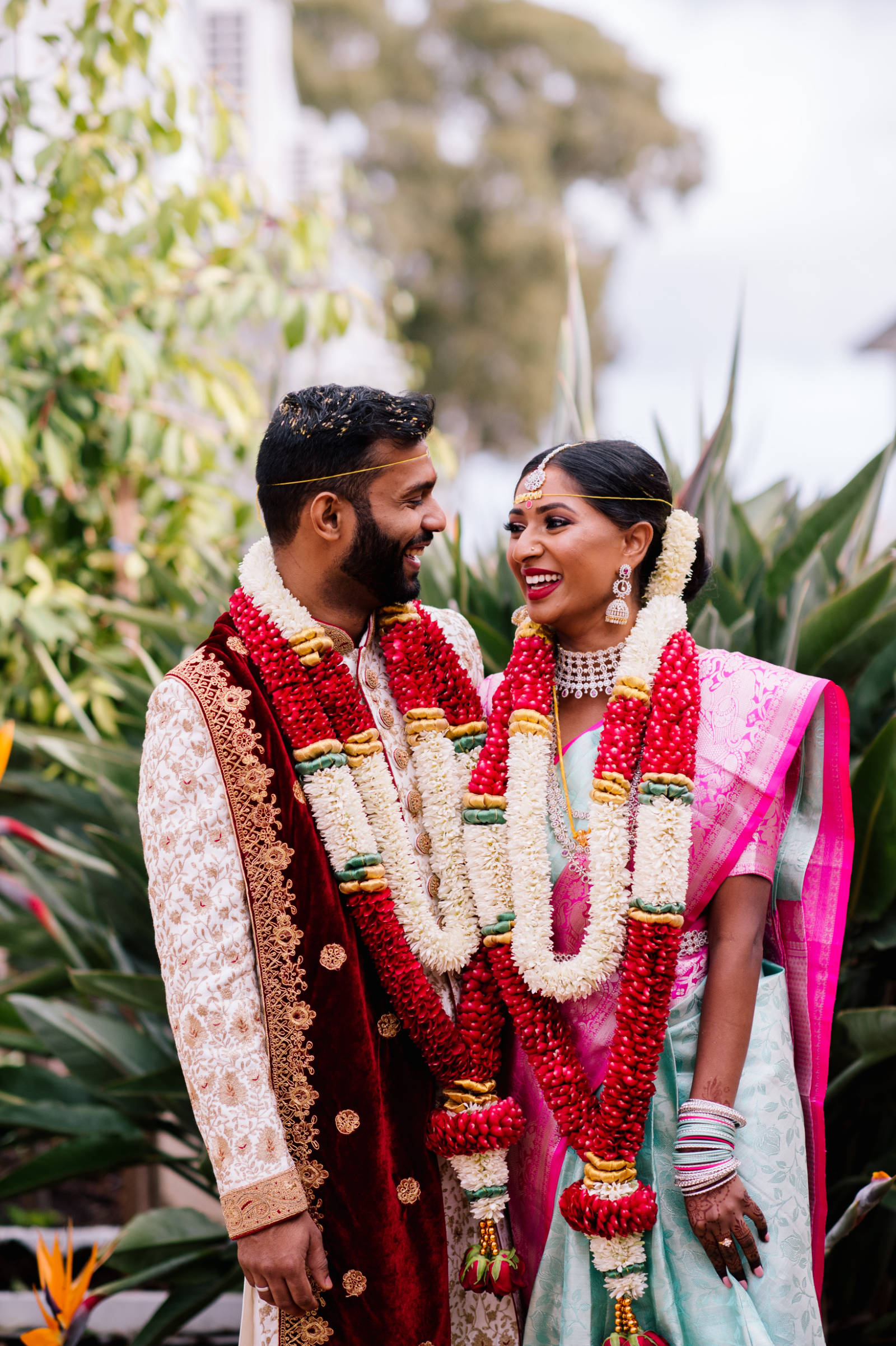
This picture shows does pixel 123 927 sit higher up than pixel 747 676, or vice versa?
pixel 747 676

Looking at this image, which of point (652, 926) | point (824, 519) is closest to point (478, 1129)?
point (652, 926)

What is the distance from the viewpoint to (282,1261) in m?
1.76

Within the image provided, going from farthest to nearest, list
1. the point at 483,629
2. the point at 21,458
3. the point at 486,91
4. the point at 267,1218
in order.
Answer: the point at 486,91
the point at 21,458
the point at 483,629
the point at 267,1218

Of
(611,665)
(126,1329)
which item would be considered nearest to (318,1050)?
(611,665)

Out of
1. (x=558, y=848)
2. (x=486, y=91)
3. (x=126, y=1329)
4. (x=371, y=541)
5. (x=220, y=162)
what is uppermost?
(x=486, y=91)

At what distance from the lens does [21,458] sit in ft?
12.0

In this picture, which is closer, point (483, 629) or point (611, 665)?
point (611, 665)

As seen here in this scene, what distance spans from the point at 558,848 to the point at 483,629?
83 centimetres

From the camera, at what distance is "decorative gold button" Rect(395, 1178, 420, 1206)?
75.4 inches

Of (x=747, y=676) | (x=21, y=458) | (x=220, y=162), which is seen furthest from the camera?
(x=220, y=162)

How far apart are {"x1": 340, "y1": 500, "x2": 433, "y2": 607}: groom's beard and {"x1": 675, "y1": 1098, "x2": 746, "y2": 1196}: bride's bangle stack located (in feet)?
3.06

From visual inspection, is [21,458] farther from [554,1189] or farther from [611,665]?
[554,1189]

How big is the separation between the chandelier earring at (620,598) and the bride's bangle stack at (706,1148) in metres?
0.75

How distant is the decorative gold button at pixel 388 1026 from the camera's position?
1932 millimetres
